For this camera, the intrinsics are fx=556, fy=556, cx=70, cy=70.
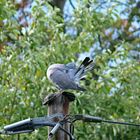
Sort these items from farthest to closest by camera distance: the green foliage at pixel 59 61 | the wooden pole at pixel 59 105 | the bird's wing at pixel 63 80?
1. the green foliage at pixel 59 61
2. the bird's wing at pixel 63 80
3. the wooden pole at pixel 59 105

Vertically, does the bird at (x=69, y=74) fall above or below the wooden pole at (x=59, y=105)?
above

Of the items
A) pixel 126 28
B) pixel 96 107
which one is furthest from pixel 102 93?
pixel 126 28

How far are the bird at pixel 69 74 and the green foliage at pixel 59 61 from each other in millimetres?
1758

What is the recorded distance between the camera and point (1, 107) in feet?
17.6

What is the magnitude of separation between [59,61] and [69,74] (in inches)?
81.8

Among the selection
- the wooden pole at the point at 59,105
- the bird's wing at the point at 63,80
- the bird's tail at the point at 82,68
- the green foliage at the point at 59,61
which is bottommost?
the wooden pole at the point at 59,105

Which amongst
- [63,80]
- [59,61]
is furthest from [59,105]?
[59,61]

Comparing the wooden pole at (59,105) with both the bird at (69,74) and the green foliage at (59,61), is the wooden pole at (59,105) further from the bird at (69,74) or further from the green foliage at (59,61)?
the green foliage at (59,61)

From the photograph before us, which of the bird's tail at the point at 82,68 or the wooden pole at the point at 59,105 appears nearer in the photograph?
the wooden pole at the point at 59,105

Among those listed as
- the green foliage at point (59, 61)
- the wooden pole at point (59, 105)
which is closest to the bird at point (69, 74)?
the wooden pole at point (59, 105)

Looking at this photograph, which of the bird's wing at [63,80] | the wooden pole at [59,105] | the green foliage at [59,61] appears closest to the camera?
the wooden pole at [59,105]

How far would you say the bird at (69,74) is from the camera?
11.3 feet

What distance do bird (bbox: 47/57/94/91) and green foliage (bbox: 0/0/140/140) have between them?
1.76 metres

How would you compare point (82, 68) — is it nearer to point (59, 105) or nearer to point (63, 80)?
point (63, 80)
